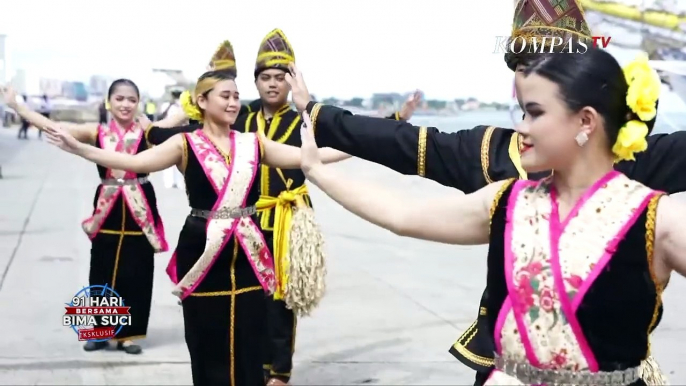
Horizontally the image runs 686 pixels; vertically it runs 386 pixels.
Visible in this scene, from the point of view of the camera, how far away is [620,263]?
2.13 meters

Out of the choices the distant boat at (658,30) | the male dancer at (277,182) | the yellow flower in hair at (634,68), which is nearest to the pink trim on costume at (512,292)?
the yellow flower in hair at (634,68)

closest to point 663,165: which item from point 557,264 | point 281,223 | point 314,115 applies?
point 557,264

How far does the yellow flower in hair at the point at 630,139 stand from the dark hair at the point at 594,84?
17mm

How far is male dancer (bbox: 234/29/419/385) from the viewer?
5.62 meters

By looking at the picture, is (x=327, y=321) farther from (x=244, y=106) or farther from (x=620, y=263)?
(x=620, y=263)

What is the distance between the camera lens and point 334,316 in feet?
24.1

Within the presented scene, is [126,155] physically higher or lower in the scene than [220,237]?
higher

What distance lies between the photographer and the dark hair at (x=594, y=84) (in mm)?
2166

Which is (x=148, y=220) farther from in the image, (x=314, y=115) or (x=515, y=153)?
(x=515, y=153)

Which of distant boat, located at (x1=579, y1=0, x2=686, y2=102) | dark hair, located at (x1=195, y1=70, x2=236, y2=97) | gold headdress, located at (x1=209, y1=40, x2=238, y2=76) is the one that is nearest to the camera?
distant boat, located at (x1=579, y1=0, x2=686, y2=102)

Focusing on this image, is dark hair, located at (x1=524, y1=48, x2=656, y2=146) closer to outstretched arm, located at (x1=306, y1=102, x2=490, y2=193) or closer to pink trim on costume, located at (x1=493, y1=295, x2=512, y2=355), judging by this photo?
pink trim on costume, located at (x1=493, y1=295, x2=512, y2=355)

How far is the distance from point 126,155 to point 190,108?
0.60 m

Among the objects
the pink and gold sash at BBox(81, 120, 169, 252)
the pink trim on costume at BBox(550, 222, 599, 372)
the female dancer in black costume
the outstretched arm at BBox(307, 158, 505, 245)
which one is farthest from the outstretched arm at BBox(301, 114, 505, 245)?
the pink and gold sash at BBox(81, 120, 169, 252)

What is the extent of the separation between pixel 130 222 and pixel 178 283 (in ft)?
6.19
